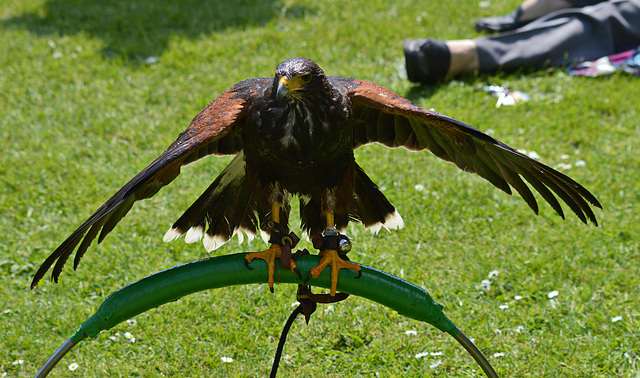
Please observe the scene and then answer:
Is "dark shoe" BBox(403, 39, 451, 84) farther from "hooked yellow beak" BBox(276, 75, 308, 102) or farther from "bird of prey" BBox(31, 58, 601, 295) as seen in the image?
"hooked yellow beak" BBox(276, 75, 308, 102)

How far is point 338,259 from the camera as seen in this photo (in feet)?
9.07

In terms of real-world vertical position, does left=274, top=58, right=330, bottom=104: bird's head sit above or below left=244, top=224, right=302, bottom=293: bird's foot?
above

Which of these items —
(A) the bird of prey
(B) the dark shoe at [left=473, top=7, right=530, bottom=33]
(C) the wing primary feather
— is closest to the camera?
(A) the bird of prey

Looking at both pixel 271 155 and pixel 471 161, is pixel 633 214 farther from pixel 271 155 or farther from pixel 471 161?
pixel 271 155

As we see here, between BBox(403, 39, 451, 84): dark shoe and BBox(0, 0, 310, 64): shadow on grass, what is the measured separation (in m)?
2.21

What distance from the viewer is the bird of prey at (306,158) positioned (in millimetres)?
2537

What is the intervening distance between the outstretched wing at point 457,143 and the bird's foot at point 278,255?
70 cm

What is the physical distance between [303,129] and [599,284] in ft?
7.24

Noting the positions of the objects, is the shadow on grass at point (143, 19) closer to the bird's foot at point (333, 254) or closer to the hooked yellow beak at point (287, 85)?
the hooked yellow beak at point (287, 85)

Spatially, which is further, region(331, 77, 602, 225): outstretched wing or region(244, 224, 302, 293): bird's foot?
region(244, 224, 302, 293): bird's foot

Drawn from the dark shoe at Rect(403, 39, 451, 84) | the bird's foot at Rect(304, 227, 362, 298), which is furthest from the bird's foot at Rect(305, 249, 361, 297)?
the dark shoe at Rect(403, 39, 451, 84)

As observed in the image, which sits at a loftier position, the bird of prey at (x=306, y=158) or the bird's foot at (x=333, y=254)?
the bird of prey at (x=306, y=158)

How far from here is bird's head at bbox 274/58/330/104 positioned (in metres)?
2.72

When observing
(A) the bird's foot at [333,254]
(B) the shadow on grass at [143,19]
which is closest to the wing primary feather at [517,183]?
(A) the bird's foot at [333,254]
